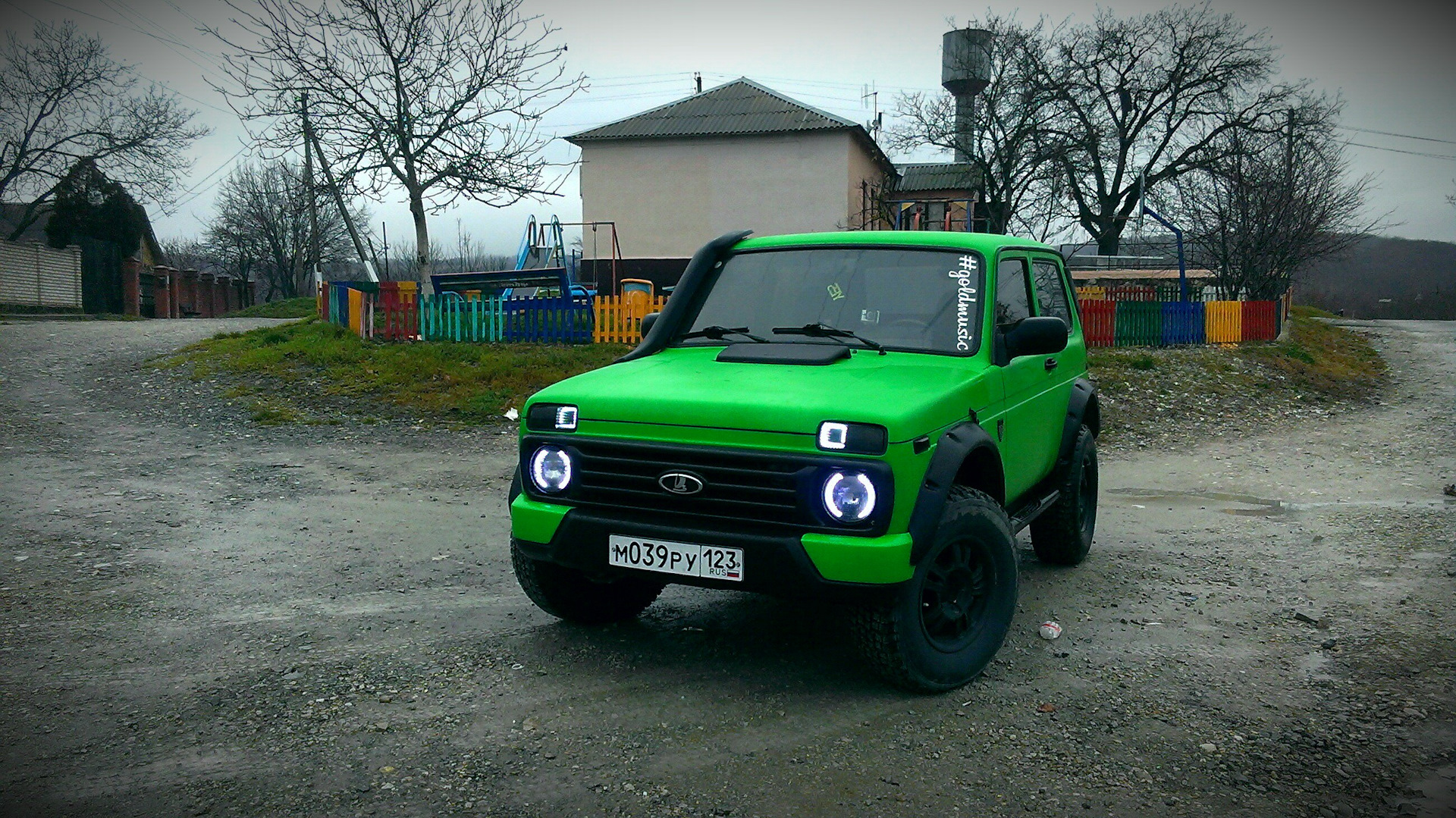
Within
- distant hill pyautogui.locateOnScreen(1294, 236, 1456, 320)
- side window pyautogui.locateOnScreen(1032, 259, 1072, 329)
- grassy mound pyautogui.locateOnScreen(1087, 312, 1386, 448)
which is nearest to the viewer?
side window pyautogui.locateOnScreen(1032, 259, 1072, 329)

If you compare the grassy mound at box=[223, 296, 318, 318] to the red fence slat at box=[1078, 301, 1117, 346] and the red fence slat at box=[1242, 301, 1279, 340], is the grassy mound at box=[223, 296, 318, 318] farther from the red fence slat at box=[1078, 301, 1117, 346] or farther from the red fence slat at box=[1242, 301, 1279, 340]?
the red fence slat at box=[1242, 301, 1279, 340]

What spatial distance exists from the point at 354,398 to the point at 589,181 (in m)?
23.7

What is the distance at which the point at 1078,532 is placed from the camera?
617 cm

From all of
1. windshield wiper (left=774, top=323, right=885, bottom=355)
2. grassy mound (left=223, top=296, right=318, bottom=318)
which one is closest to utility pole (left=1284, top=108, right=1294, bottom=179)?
windshield wiper (left=774, top=323, right=885, bottom=355)

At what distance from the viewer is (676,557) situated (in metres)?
3.90

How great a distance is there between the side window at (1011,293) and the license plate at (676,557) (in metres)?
1.87

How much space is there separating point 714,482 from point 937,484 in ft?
2.70

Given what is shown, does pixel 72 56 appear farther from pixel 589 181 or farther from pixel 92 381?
pixel 92 381

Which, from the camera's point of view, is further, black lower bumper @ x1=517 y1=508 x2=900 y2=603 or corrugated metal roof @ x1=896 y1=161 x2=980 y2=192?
corrugated metal roof @ x1=896 y1=161 x2=980 y2=192

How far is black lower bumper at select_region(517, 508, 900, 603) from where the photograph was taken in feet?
12.1

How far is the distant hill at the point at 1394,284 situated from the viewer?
188 feet

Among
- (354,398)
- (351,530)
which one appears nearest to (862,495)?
(351,530)

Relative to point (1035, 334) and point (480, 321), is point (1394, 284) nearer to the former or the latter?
point (480, 321)

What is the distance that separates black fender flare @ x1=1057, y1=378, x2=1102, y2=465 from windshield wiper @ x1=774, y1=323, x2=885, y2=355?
71.0 inches
